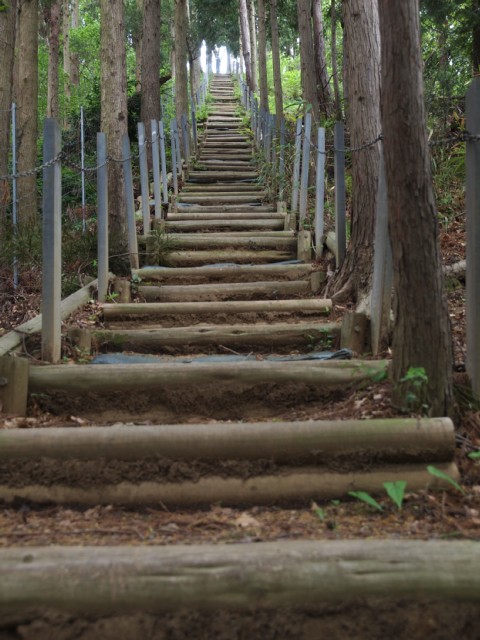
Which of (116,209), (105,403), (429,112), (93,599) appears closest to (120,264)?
(116,209)

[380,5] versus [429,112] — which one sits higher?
[429,112]

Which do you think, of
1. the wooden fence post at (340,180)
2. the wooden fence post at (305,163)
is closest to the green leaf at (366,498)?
the wooden fence post at (340,180)

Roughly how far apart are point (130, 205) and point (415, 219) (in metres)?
4.12

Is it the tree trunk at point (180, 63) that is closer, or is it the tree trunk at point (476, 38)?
the tree trunk at point (476, 38)

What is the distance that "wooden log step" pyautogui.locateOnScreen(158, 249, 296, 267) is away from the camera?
23.6 ft

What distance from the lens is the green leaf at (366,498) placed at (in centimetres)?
264

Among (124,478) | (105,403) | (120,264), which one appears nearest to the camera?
(124,478)

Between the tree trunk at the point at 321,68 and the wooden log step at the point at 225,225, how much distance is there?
6.40m

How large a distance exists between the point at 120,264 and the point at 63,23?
18.8 metres

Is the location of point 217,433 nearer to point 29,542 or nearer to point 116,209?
point 29,542

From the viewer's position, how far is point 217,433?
9.52 feet

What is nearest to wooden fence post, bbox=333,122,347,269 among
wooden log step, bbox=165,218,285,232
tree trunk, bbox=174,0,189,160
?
wooden log step, bbox=165,218,285,232

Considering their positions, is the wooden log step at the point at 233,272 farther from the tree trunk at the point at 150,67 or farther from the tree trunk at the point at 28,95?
the tree trunk at the point at 150,67

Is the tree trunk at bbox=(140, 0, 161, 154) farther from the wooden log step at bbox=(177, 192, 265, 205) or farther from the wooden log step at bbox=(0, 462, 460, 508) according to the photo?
the wooden log step at bbox=(0, 462, 460, 508)
